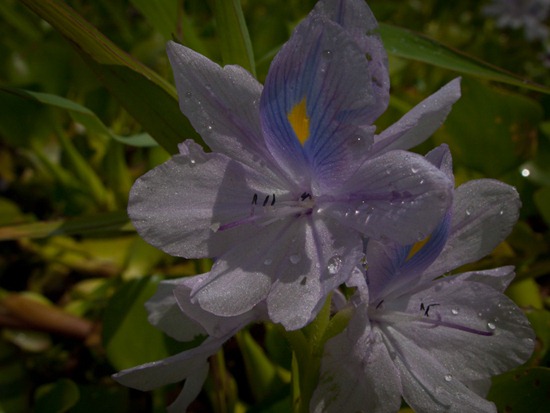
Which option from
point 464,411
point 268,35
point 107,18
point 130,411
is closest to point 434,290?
point 464,411

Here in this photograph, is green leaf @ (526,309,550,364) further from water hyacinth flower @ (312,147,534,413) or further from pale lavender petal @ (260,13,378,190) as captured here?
pale lavender petal @ (260,13,378,190)

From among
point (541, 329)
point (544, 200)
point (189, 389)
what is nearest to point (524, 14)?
point (544, 200)

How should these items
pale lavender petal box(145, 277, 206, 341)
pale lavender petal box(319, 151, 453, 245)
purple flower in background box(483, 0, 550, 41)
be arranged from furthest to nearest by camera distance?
1. purple flower in background box(483, 0, 550, 41)
2. pale lavender petal box(145, 277, 206, 341)
3. pale lavender petal box(319, 151, 453, 245)

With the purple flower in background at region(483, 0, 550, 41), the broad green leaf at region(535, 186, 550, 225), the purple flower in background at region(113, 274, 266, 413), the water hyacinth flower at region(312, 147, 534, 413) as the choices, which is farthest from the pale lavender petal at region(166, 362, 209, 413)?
the purple flower in background at region(483, 0, 550, 41)

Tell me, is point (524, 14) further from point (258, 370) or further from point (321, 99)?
point (321, 99)

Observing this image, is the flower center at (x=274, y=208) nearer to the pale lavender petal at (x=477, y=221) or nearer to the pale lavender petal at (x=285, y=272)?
the pale lavender petal at (x=285, y=272)

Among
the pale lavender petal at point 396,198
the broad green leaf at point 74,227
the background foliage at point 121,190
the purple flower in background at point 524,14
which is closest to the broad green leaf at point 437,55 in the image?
the background foliage at point 121,190
